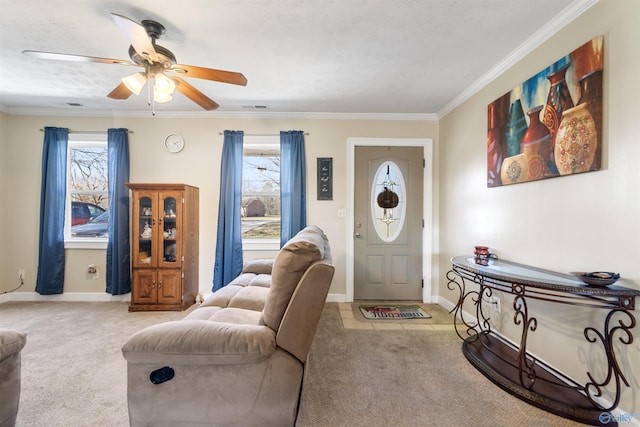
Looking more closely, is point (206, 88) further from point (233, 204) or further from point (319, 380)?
point (319, 380)

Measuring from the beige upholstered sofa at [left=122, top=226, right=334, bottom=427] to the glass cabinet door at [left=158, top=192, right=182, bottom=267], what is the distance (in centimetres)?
202

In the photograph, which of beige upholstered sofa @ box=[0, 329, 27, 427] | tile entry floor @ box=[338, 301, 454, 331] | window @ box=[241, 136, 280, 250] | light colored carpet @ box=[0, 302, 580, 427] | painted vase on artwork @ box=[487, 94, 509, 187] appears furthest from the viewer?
window @ box=[241, 136, 280, 250]

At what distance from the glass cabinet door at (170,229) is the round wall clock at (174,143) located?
755 mm

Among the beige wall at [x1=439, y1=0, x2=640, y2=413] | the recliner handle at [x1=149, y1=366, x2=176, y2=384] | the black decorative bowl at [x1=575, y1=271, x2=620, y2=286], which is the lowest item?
the recliner handle at [x1=149, y1=366, x2=176, y2=384]

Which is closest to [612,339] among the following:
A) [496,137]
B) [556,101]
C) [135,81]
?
[556,101]

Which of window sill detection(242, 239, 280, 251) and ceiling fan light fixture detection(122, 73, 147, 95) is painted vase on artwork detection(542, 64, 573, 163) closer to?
ceiling fan light fixture detection(122, 73, 147, 95)

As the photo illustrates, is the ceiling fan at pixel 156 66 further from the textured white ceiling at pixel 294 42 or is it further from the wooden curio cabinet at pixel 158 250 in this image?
the wooden curio cabinet at pixel 158 250

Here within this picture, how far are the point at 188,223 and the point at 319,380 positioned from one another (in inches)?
92.9

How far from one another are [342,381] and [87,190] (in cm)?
403

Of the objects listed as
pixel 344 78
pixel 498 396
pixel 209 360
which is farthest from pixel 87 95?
pixel 498 396

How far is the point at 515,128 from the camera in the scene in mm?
2215

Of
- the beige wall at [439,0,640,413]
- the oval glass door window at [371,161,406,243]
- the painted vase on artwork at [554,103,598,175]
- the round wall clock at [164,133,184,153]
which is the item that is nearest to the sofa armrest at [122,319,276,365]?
the beige wall at [439,0,640,413]

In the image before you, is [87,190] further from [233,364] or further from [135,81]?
[233,364]

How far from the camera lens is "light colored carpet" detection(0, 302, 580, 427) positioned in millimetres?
1562
